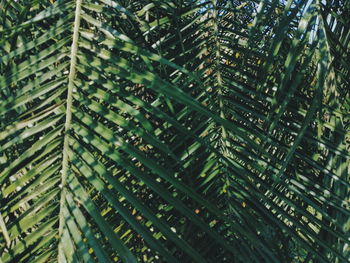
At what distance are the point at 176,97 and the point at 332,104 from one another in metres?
0.41

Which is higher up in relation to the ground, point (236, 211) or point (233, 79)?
point (233, 79)

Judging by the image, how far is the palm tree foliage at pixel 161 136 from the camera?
539mm

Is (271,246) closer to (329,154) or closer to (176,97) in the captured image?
(329,154)

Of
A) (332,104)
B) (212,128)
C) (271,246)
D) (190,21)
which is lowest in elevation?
(271,246)

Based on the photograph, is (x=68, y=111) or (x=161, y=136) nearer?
(x=68, y=111)

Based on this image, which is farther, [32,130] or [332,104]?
[332,104]

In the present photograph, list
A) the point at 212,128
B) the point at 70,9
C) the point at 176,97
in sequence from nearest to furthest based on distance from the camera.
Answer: the point at 176,97 → the point at 70,9 → the point at 212,128

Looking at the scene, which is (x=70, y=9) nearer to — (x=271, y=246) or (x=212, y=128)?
(x=212, y=128)

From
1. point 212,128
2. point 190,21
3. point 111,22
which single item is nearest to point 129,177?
point 212,128

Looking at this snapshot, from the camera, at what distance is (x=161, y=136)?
90 centimetres

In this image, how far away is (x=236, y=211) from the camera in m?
0.82

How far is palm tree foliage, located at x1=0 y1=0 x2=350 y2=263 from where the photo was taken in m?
0.54

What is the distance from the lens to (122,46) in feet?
1.98

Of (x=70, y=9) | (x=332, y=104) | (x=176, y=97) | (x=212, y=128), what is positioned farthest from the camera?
(x=212, y=128)
